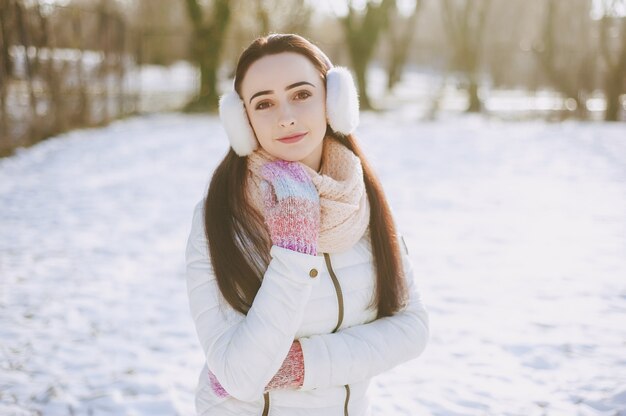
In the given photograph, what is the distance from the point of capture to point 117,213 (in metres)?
6.32

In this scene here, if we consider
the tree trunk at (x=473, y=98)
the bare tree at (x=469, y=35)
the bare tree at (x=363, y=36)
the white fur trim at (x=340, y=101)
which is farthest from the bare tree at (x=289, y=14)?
the white fur trim at (x=340, y=101)

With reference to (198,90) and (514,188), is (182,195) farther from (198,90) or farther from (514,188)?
(198,90)

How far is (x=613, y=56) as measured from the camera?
14.6 meters

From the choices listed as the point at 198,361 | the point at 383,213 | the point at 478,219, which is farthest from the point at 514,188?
the point at 383,213

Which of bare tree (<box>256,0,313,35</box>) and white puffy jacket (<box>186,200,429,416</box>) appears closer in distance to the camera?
white puffy jacket (<box>186,200,429,416</box>)

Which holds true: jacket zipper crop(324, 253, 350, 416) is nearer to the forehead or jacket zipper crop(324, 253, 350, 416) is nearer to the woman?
the woman

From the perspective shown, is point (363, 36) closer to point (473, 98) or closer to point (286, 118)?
point (473, 98)

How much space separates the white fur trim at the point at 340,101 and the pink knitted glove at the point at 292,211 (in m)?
0.28

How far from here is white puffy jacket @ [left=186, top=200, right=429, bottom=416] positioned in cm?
146

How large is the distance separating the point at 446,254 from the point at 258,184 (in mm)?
3845

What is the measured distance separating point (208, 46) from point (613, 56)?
11.5 meters

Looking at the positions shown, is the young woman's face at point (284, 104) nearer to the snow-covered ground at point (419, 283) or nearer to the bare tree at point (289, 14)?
the snow-covered ground at point (419, 283)

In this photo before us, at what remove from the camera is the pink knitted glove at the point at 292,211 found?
146 cm

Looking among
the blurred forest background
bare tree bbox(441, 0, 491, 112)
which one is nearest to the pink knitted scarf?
the blurred forest background
